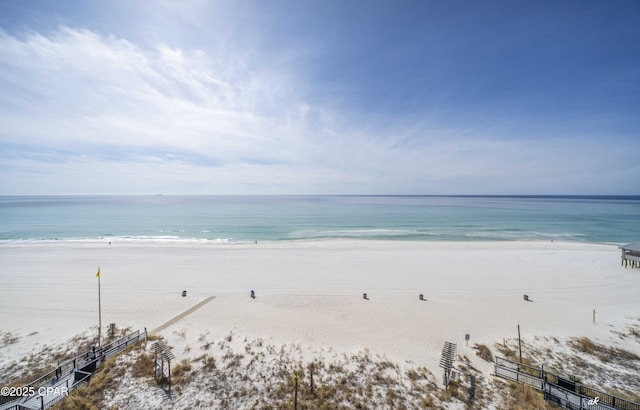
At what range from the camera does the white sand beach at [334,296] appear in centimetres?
1546

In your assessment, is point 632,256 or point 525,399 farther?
point 632,256

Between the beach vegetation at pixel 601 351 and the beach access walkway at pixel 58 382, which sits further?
the beach vegetation at pixel 601 351

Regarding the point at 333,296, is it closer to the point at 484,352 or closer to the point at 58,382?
the point at 484,352

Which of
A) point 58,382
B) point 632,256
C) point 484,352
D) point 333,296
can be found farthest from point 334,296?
point 632,256

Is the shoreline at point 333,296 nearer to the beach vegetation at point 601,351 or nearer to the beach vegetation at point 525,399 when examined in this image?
the beach vegetation at point 601,351

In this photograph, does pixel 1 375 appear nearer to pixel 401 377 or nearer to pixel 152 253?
pixel 401 377

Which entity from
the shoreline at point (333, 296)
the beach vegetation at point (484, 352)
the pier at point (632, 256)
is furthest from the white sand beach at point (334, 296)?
the pier at point (632, 256)

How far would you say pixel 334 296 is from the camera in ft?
69.4

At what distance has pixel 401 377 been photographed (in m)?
11.9

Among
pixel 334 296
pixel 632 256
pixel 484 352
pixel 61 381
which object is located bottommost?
pixel 484 352

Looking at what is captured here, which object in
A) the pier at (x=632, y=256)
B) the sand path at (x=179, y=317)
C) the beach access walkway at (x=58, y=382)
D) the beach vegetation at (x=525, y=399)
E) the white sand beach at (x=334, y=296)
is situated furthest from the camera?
the pier at (x=632, y=256)

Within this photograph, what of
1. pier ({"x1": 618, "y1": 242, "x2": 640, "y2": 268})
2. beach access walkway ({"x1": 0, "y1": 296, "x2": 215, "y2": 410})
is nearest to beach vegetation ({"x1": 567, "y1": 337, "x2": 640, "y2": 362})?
pier ({"x1": 618, "y1": 242, "x2": 640, "y2": 268})

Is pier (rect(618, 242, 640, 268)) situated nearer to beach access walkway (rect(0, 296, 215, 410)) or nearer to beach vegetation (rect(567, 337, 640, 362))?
beach vegetation (rect(567, 337, 640, 362))

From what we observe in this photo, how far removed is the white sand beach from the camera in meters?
15.5
